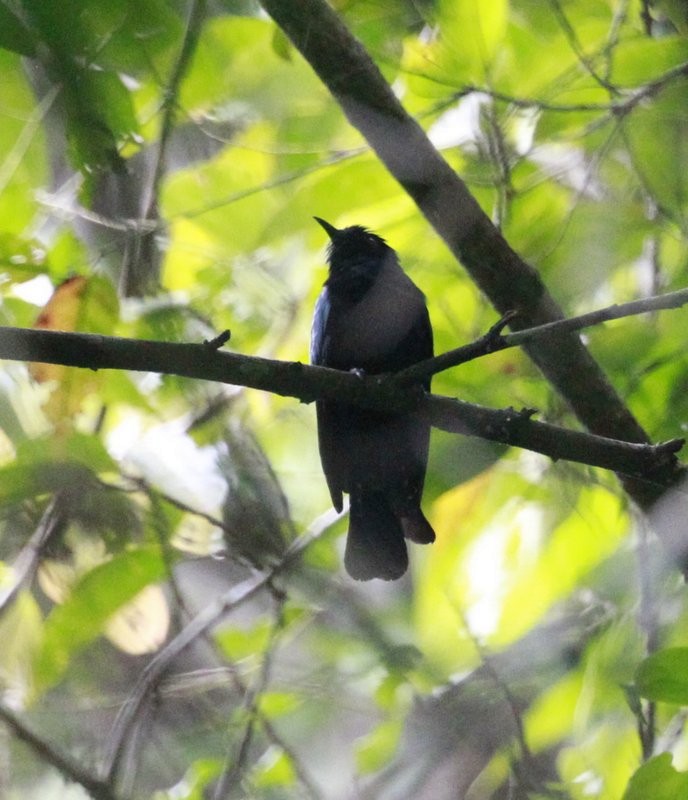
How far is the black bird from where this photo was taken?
275 cm

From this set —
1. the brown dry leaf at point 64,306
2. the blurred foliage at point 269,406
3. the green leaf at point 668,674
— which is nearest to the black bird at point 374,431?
the blurred foliage at point 269,406

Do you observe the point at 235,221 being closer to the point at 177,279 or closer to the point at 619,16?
the point at 177,279

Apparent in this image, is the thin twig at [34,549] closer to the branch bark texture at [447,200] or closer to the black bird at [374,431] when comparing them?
the black bird at [374,431]

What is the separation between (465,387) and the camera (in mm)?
2334

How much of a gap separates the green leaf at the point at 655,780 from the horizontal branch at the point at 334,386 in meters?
0.56

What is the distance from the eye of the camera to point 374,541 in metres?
2.79

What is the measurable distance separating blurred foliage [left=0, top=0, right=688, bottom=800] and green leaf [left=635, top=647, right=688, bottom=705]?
371mm

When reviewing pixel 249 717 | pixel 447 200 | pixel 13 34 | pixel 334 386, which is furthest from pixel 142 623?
pixel 13 34

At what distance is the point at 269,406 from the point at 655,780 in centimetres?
154

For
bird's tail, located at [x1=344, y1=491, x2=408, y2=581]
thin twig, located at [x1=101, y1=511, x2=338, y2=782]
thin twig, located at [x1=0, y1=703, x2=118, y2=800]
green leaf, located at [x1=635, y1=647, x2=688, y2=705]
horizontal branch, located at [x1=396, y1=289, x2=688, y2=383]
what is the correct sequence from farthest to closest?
bird's tail, located at [x1=344, y1=491, x2=408, y2=581]
thin twig, located at [x1=101, y1=511, x2=338, y2=782]
thin twig, located at [x1=0, y1=703, x2=118, y2=800]
horizontal branch, located at [x1=396, y1=289, x2=688, y2=383]
green leaf, located at [x1=635, y1=647, x2=688, y2=705]

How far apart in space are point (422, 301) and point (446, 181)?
54cm

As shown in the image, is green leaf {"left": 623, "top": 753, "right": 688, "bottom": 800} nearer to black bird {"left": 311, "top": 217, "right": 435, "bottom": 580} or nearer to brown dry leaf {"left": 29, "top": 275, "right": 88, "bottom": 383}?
black bird {"left": 311, "top": 217, "right": 435, "bottom": 580}

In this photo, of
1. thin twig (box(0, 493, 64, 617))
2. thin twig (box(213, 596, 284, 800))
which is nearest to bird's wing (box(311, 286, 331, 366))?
thin twig (box(213, 596, 284, 800))

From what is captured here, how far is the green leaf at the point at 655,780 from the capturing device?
161 cm
